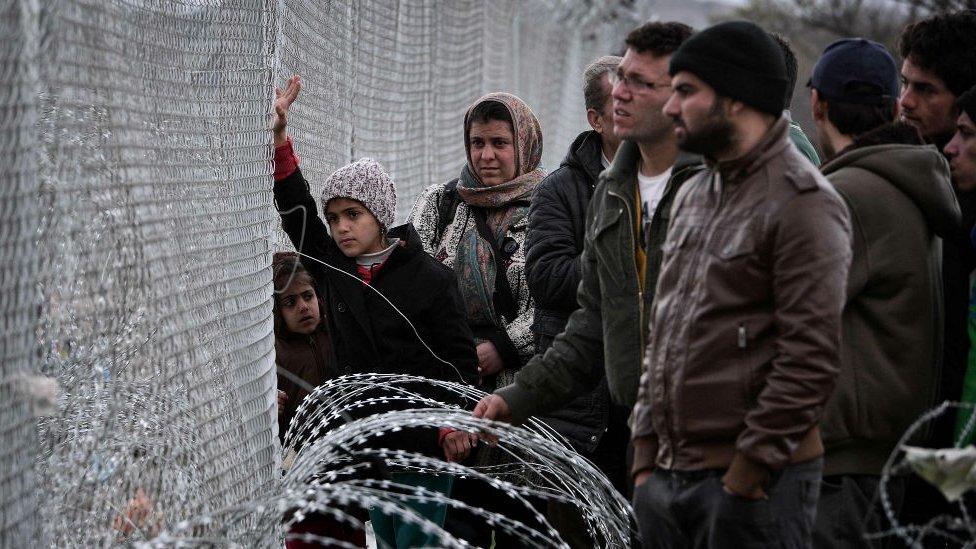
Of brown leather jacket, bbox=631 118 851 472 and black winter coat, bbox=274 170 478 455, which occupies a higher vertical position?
brown leather jacket, bbox=631 118 851 472

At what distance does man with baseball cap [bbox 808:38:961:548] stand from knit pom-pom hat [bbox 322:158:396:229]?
1.75 m

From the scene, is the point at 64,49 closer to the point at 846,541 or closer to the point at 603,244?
the point at 603,244

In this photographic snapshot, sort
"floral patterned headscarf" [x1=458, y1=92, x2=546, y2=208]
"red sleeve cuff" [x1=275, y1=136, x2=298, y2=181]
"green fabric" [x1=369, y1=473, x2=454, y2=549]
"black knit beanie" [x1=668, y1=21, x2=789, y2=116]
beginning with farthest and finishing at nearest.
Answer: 1. "floral patterned headscarf" [x1=458, y1=92, x2=546, y2=208]
2. "green fabric" [x1=369, y1=473, x2=454, y2=549]
3. "red sleeve cuff" [x1=275, y1=136, x2=298, y2=181]
4. "black knit beanie" [x1=668, y1=21, x2=789, y2=116]

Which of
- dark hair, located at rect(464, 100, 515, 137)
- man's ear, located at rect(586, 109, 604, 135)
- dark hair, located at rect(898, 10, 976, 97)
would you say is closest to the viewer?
dark hair, located at rect(898, 10, 976, 97)

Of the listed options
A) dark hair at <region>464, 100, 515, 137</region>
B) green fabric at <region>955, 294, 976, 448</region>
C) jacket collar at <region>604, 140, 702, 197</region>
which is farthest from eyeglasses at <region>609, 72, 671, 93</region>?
dark hair at <region>464, 100, 515, 137</region>

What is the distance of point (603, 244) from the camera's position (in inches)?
147

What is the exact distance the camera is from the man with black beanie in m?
2.87

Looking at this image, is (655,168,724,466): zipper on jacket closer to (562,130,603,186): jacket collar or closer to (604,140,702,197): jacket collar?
(604,140,702,197): jacket collar

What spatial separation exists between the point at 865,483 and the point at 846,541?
16cm

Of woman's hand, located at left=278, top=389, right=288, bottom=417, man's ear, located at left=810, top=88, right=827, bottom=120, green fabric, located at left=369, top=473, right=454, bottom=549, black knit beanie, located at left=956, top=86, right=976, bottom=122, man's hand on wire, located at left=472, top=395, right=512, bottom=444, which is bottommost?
green fabric, located at left=369, top=473, right=454, bottom=549

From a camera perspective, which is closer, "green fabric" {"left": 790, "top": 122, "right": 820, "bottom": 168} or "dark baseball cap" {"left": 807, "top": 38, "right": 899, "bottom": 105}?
"dark baseball cap" {"left": 807, "top": 38, "right": 899, "bottom": 105}

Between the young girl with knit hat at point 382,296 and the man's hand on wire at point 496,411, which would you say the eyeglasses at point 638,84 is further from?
the young girl with knit hat at point 382,296

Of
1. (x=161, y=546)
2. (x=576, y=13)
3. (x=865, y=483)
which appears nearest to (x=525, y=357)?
(x=865, y=483)

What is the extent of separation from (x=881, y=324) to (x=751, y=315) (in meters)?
0.61
